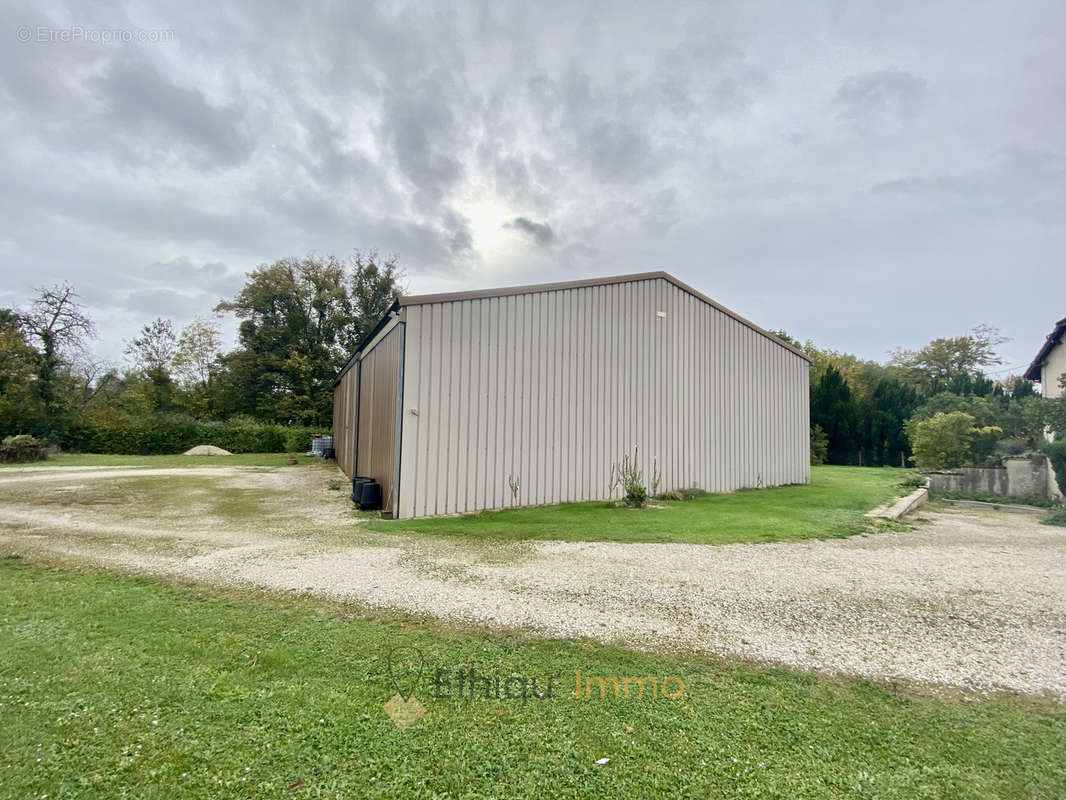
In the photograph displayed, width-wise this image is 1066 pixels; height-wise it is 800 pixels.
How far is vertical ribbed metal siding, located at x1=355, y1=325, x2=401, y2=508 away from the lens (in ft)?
27.8

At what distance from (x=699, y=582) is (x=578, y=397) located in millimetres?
5574

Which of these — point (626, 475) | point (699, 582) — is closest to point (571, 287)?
point (626, 475)

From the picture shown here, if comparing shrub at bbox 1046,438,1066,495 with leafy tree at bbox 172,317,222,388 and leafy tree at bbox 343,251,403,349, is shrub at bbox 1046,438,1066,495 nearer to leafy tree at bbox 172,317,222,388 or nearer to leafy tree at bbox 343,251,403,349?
leafy tree at bbox 343,251,403,349

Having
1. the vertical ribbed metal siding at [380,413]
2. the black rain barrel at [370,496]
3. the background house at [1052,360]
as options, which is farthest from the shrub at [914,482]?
the black rain barrel at [370,496]

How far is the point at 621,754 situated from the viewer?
80.7 inches

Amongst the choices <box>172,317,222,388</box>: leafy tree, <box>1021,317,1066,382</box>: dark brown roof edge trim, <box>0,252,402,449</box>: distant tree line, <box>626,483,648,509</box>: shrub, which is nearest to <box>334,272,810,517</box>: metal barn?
<box>626,483,648,509</box>: shrub

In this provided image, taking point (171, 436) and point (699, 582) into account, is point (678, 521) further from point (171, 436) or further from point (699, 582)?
point (171, 436)

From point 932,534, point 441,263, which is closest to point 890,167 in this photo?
point 932,534

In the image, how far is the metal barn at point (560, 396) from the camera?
8273 millimetres

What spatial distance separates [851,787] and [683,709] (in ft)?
2.34

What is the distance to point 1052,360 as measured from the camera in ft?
53.8

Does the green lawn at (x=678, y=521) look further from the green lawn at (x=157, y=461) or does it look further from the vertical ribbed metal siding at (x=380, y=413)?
the green lawn at (x=157, y=461)

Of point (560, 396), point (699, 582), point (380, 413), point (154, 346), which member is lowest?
point (699, 582)

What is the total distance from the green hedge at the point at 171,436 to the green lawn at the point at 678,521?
19.8m
